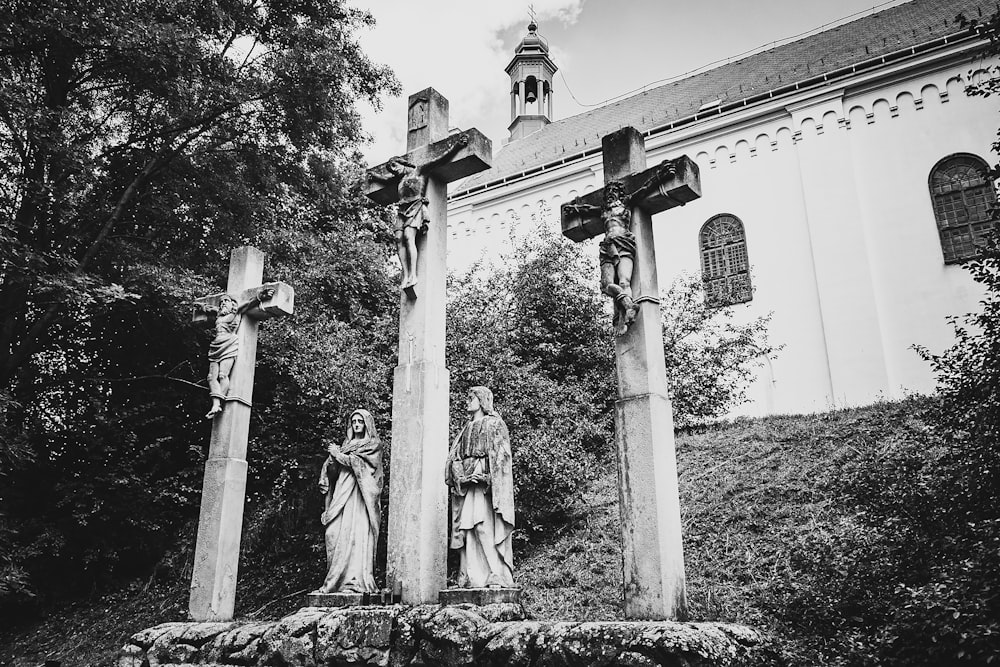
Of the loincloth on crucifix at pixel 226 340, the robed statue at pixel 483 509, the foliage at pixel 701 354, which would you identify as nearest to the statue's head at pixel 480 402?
the robed statue at pixel 483 509

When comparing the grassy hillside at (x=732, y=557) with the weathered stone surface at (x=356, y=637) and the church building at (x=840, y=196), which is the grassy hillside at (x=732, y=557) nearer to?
the weathered stone surface at (x=356, y=637)

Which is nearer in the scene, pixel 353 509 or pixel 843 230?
pixel 353 509

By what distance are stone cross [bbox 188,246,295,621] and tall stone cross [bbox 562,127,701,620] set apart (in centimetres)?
424

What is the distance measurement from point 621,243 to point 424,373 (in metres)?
2.19

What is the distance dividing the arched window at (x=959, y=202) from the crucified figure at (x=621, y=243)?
47.4ft

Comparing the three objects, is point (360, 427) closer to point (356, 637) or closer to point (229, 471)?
point (229, 471)

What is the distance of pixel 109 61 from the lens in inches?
494

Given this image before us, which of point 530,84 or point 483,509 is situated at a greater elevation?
point 530,84

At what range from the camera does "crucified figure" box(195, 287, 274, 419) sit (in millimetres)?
8539

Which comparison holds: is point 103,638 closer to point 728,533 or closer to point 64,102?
point 64,102

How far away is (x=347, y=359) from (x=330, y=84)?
204 inches

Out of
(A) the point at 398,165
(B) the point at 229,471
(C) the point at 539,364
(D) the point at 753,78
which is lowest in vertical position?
(B) the point at 229,471

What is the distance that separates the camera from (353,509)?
22.8 ft

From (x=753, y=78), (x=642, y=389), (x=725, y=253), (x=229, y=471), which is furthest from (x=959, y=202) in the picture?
(x=229, y=471)
